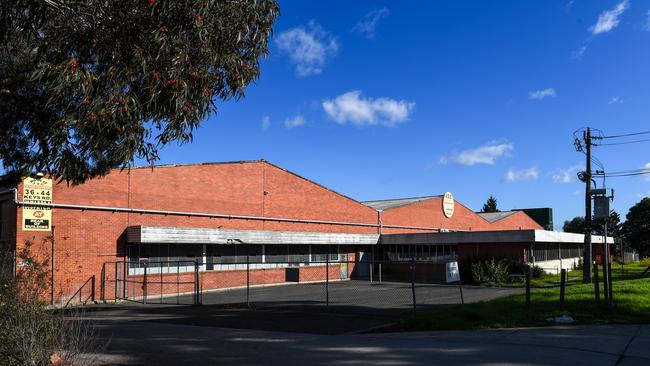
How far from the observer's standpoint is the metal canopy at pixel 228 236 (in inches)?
1125

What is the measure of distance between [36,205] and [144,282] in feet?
18.3

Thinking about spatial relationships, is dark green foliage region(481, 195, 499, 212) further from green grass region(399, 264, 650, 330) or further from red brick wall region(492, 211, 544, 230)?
green grass region(399, 264, 650, 330)

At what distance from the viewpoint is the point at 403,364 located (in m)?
9.70

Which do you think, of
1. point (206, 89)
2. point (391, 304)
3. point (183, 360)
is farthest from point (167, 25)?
point (391, 304)

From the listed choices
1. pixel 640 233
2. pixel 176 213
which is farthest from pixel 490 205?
pixel 176 213

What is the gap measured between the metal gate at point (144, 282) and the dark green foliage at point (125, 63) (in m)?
18.0

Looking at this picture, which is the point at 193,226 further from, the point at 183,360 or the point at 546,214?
the point at 546,214

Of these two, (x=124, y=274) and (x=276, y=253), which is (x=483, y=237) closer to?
(x=276, y=253)

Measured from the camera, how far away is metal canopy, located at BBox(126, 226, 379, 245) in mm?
28562

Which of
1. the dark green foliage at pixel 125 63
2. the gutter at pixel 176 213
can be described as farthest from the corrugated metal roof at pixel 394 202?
the dark green foliage at pixel 125 63

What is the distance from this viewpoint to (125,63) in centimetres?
825

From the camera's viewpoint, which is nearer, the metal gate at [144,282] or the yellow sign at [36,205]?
the yellow sign at [36,205]

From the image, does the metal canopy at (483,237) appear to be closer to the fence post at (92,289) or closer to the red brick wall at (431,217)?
the red brick wall at (431,217)

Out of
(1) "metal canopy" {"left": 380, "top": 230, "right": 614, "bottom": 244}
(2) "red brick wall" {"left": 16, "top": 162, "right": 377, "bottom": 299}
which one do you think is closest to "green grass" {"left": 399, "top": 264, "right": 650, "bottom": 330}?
(2) "red brick wall" {"left": 16, "top": 162, "right": 377, "bottom": 299}
